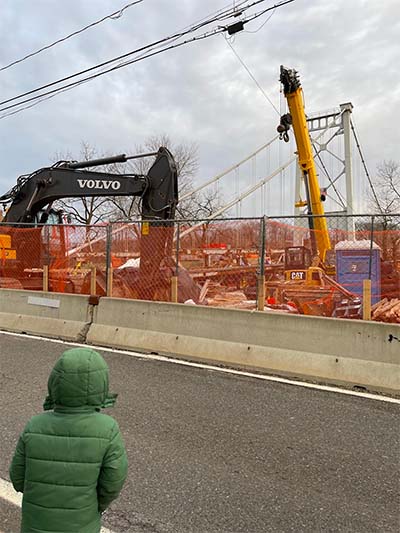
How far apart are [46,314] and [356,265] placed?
6.43 metres

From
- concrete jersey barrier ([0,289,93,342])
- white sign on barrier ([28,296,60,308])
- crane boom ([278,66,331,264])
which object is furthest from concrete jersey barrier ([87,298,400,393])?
crane boom ([278,66,331,264])

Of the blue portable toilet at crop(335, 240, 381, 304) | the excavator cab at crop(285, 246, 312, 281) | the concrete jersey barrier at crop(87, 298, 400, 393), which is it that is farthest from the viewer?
the excavator cab at crop(285, 246, 312, 281)

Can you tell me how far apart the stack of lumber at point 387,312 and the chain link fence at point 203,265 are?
2 centimetres

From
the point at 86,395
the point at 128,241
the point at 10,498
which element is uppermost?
the point at 128,241

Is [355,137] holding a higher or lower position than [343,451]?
higher

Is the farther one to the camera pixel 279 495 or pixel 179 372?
pixel 179 372

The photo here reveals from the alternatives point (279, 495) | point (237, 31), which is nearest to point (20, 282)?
point (237, 31)

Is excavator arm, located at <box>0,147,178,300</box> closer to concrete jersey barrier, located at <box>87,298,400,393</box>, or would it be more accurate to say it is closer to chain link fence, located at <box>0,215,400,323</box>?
chain link fence, located at <box>0,215,400,323</box>

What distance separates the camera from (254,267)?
13.0m

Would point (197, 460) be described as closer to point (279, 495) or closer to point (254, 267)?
point (279, 495)

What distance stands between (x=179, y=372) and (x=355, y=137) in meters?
44.3

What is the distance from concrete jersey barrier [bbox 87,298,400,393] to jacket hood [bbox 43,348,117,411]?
13.8ft

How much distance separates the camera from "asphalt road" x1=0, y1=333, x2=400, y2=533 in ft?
9.23

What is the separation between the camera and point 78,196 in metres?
10.9
